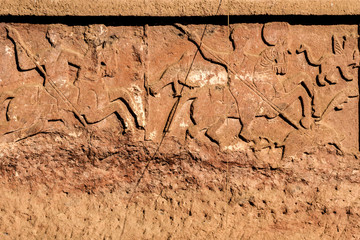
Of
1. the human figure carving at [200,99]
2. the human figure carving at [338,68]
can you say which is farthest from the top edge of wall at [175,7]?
the human figure carving at [200,99]

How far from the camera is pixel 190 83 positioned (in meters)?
3.68

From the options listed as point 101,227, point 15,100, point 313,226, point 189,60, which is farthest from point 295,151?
point 15,100

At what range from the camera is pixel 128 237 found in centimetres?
367

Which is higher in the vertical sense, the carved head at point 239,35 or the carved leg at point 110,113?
the carved head at point 239,35

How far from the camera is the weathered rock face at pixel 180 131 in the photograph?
3.59 meters

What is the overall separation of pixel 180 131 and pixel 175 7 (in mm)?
981

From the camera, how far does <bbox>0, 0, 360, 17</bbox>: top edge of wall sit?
3461 mm

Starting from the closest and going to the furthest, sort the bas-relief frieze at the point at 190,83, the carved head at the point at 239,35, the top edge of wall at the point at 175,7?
1. the top edge of wall at the point at 175,7
2. the bas-relief frieze at the point at 190,83
3. the carved head at the point at 239,35

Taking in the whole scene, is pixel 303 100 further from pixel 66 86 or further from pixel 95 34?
pixel 66 86

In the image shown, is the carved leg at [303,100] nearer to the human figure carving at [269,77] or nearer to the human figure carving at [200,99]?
the human figure carving at [269,77]

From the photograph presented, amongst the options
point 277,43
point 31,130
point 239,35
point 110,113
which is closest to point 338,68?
point 277,43

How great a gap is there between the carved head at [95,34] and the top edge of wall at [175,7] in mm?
119

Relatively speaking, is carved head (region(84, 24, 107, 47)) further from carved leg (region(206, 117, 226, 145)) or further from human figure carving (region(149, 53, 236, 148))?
carved leg (region(206, 117, 226, 145))

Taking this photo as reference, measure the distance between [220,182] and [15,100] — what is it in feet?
5.75
